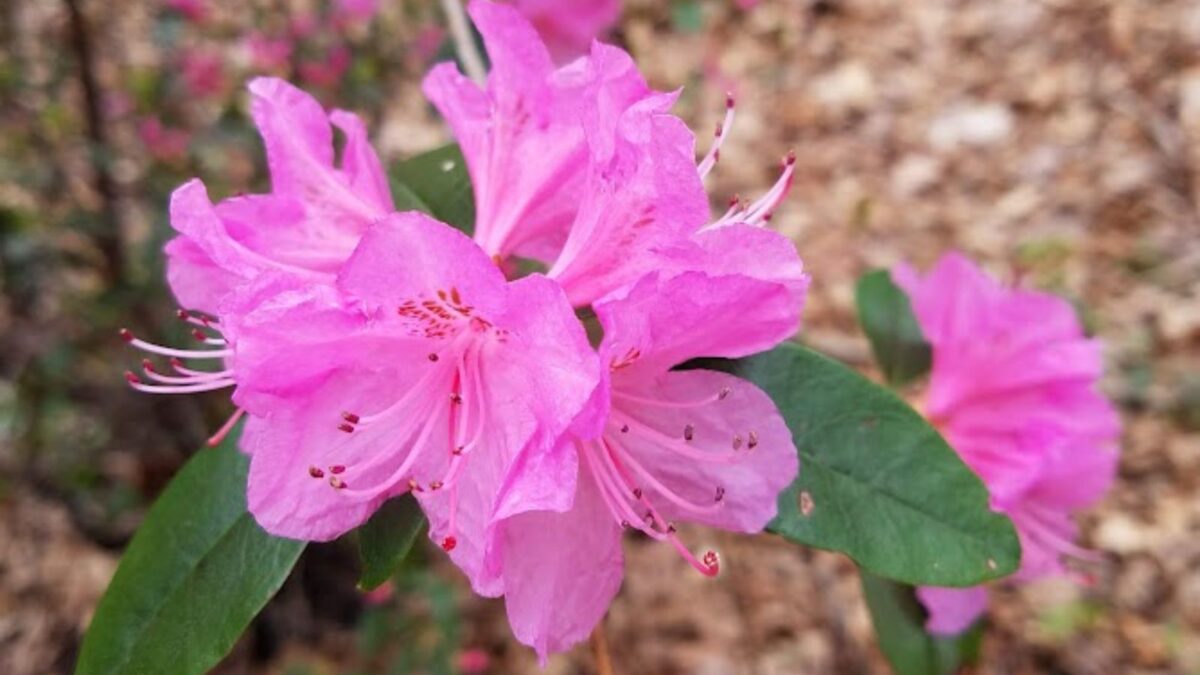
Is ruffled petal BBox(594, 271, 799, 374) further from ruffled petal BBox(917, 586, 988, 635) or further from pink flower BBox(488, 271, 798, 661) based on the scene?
ruffled petal BBox(917, 586, 988, 635)

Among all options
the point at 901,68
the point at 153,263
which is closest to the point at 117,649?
the point at 153,263

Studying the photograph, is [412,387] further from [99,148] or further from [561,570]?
[99,148]

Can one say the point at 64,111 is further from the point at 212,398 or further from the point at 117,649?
the point at 117,649

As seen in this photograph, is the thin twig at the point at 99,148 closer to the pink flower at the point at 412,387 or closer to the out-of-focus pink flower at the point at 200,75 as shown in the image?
the out-of-focus pink flower at the point at 200,75

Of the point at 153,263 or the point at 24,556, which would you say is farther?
the point at 24,556

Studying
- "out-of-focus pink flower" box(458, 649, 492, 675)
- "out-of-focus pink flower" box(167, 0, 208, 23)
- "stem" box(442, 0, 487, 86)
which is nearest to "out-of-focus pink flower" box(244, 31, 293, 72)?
"out-of-focus pink flower" box(167, 0, 208, 23)

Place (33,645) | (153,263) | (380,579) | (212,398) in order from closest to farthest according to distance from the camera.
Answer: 1. (380,579)
2. (153,263)
3. (212,398)
4. (33,645)

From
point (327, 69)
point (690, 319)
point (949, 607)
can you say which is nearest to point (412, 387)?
point (690, 319)
